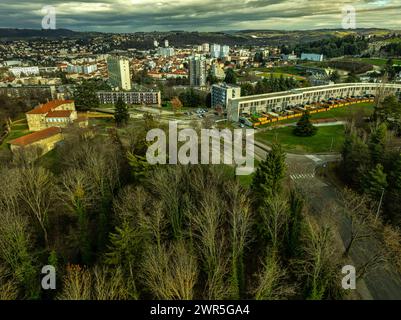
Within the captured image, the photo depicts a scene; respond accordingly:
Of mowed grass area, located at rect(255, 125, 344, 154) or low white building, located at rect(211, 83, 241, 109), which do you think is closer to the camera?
mowed grass area, located at rect(255, 125, 344, 154)

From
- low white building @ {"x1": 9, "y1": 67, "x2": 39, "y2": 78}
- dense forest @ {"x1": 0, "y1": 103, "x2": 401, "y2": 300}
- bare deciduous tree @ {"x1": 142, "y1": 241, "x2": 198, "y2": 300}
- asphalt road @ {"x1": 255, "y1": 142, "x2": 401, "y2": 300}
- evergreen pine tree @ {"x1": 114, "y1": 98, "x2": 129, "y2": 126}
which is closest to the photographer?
bare deciduous tree @ {"x1": 142, "y1": 241, "x2": 198, "y2": 300}

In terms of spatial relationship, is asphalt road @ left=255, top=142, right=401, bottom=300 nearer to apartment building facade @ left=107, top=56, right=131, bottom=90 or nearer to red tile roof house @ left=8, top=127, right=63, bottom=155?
red tile roof house @ left=8, top=127, right=63, bottom=155

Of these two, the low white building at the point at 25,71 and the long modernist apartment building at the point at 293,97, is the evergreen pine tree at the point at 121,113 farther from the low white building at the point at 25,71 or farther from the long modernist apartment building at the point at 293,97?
the low white building at the point at 25,71

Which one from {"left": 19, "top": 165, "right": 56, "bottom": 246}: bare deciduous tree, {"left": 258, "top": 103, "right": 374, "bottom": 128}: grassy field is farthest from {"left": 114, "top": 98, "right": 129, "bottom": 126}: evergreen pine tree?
{"left": 19, "top": 165, "right": 56, "bottom": 246}: bare deciduous tree

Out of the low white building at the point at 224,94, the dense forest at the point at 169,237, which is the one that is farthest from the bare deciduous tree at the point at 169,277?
the low white building at the point at 224,94
